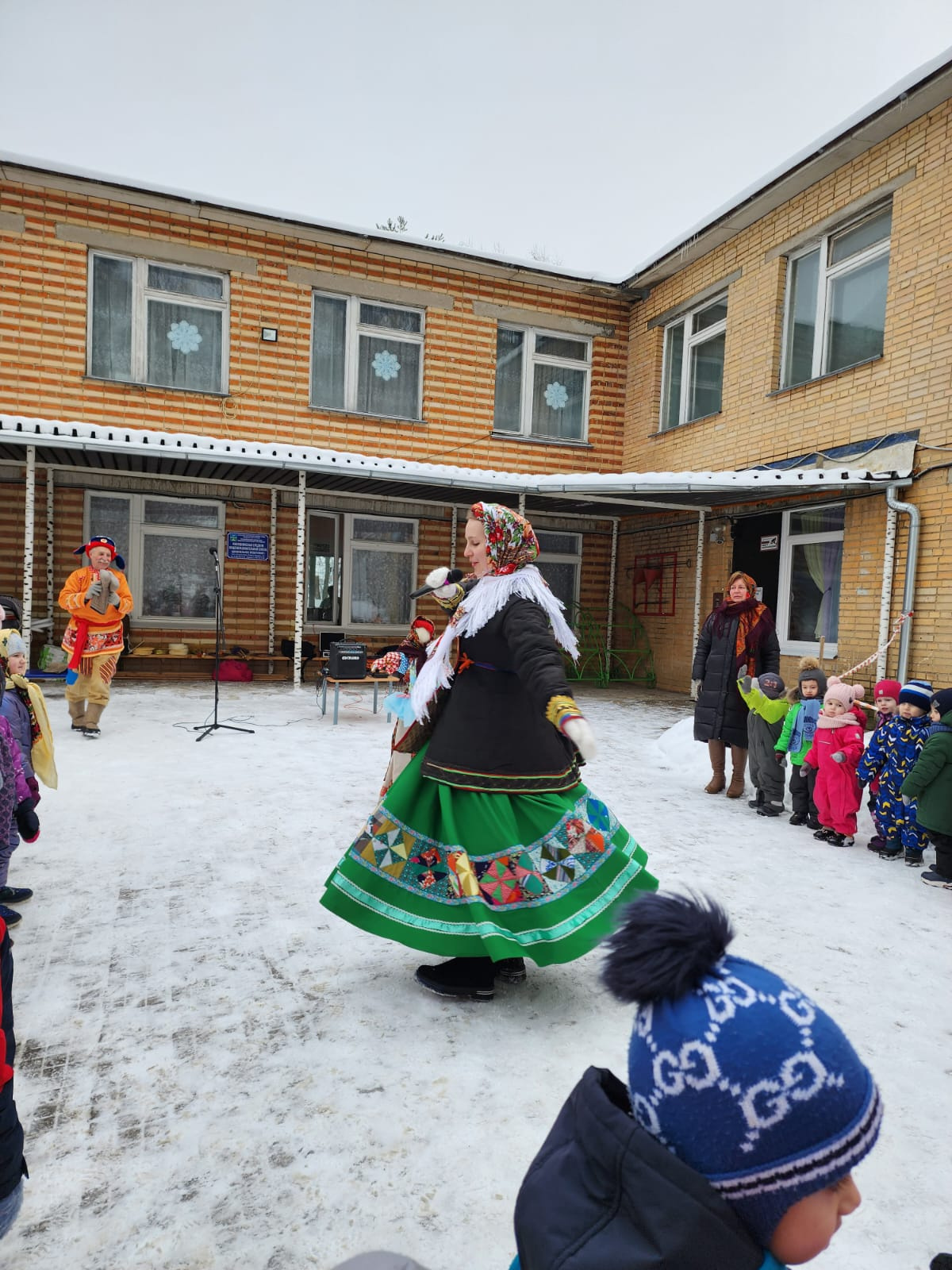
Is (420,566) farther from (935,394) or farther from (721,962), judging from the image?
(721,962)

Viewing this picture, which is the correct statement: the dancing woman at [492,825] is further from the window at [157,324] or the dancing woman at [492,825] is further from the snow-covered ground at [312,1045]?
the window at [157,324]

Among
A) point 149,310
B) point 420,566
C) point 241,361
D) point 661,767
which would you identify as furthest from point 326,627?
point 661,767

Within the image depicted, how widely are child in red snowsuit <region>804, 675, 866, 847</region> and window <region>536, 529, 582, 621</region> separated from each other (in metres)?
8.62

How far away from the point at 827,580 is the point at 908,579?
1403mm

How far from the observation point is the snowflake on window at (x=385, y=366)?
39.7 feet

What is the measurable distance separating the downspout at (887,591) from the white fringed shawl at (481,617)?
21.2 feet

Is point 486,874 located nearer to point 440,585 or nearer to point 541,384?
point 440,585

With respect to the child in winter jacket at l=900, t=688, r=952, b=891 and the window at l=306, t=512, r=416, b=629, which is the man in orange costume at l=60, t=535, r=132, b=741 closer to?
the window at l=306, t=512, r=416, b=629

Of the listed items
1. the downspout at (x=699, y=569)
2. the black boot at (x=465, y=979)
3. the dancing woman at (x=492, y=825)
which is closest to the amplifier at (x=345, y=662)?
the downspout at (x=699, y=569)

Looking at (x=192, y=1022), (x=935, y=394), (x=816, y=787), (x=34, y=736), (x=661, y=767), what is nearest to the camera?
(x=192, y=1022)

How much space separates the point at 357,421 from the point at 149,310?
313 cm

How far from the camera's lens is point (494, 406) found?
12.7 m

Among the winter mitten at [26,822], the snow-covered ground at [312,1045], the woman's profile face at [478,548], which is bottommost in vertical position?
the snow-covered ground at [312,1045]

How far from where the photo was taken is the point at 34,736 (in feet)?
12.4
